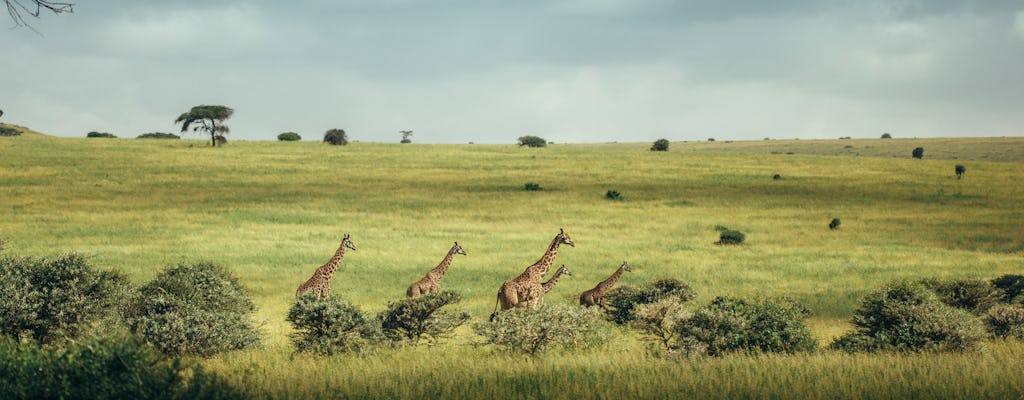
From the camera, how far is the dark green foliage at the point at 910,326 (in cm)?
1488

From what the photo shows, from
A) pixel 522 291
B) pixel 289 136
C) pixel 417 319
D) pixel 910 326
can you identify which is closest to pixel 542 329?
pixel 417 319

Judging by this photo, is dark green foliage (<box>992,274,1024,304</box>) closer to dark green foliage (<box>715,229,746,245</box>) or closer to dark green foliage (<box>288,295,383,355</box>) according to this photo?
dark green foliage (<box>288,295,383,355</box>)

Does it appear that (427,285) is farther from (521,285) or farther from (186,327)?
(186,327)

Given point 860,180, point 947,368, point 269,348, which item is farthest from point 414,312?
point 860,180

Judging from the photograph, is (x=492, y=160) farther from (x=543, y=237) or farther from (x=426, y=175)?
(x=543, y=237)

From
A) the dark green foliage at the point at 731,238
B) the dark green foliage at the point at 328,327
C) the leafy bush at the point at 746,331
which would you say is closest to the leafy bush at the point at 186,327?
the dark green foliage at the point at 328,327

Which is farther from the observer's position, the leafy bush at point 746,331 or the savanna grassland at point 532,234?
the leafy bush at point 746,331

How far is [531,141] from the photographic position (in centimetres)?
14150

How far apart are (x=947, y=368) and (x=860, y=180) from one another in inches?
2974

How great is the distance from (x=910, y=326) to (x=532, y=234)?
35.7 m

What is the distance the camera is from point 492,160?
101 m

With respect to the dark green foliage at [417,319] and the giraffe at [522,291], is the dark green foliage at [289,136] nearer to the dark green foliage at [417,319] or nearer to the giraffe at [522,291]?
the giraffe at [522,291]

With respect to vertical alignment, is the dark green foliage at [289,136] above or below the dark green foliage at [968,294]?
above

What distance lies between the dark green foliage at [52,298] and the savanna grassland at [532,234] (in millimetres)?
3594
